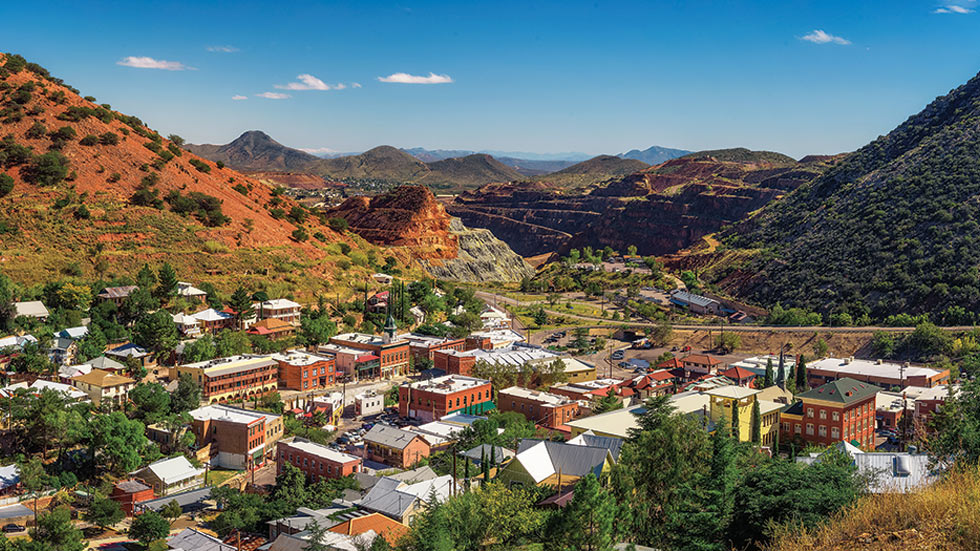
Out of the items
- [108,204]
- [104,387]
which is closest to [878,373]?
[104,387]

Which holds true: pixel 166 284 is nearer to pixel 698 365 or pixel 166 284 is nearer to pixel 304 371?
pixel 304 371

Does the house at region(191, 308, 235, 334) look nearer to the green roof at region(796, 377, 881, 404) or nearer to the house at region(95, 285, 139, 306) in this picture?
the house at region(95, 285, 139, 306)

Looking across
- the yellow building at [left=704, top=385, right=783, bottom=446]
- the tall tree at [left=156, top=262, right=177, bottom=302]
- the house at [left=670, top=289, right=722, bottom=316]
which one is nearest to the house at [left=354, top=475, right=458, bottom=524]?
the yellow building at [left=704, top=385, right=783, bottom=446]

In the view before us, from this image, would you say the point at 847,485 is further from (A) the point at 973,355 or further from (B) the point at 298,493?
(A) the point at 973,355

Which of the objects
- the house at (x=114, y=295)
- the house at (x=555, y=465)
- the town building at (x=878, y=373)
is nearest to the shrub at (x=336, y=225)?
the house at (x=114, y=295)

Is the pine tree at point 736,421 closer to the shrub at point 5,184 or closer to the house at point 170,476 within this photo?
the house at point 170,476

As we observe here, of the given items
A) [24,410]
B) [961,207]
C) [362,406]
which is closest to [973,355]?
[961,207]
